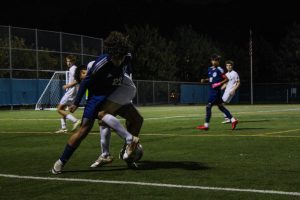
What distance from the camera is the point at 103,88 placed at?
7918mm

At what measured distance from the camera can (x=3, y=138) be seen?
45.4ft

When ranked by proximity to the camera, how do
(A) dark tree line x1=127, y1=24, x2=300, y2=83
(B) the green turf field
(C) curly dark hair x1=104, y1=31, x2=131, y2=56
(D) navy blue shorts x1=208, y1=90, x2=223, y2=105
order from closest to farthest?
(B) the green turf field → (C) curly dark hair x1=104, y1=31, x2=131, y2=56 → (D) navy blue shorts x1=208, y1=90, x2=223, y2=105 → (A) dark tree line x1=127, y1=24, x2=300, y2=83

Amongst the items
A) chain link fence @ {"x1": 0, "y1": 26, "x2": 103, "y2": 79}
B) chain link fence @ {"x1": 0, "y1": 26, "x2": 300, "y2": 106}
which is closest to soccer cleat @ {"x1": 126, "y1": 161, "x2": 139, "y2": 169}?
chain link fence @ {"x1": 0, "y1": 26, "x2": 300, "y2": 106}

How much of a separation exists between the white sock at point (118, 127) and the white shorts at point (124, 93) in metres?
0.25

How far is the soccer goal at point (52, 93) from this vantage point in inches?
1646

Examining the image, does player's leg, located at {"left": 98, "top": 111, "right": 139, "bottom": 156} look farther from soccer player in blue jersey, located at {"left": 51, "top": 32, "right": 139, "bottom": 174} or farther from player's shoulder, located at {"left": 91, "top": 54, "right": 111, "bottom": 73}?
player's shoulder, located at {"left": 91, "top": 54, "right": 111, "bottom": 73}

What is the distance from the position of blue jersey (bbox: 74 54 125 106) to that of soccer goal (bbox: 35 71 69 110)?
33635mm

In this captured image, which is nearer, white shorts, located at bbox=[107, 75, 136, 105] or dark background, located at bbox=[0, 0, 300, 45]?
white shorts, located at bbox=[107, 75, 136, 105]

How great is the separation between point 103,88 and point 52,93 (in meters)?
35.2

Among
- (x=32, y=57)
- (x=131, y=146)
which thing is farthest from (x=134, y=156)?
(x=32, y=57)

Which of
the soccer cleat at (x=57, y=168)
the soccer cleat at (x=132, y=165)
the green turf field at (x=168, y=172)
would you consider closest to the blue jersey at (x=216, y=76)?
the green turf field at (x=168, y=172)

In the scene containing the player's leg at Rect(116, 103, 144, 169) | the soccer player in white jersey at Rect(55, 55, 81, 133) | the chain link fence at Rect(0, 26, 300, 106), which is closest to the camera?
the player's leg at Rect(116, 103, 144, 169)

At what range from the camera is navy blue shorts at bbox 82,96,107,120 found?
25.7 ft

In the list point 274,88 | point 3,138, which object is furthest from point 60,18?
point 3,138
